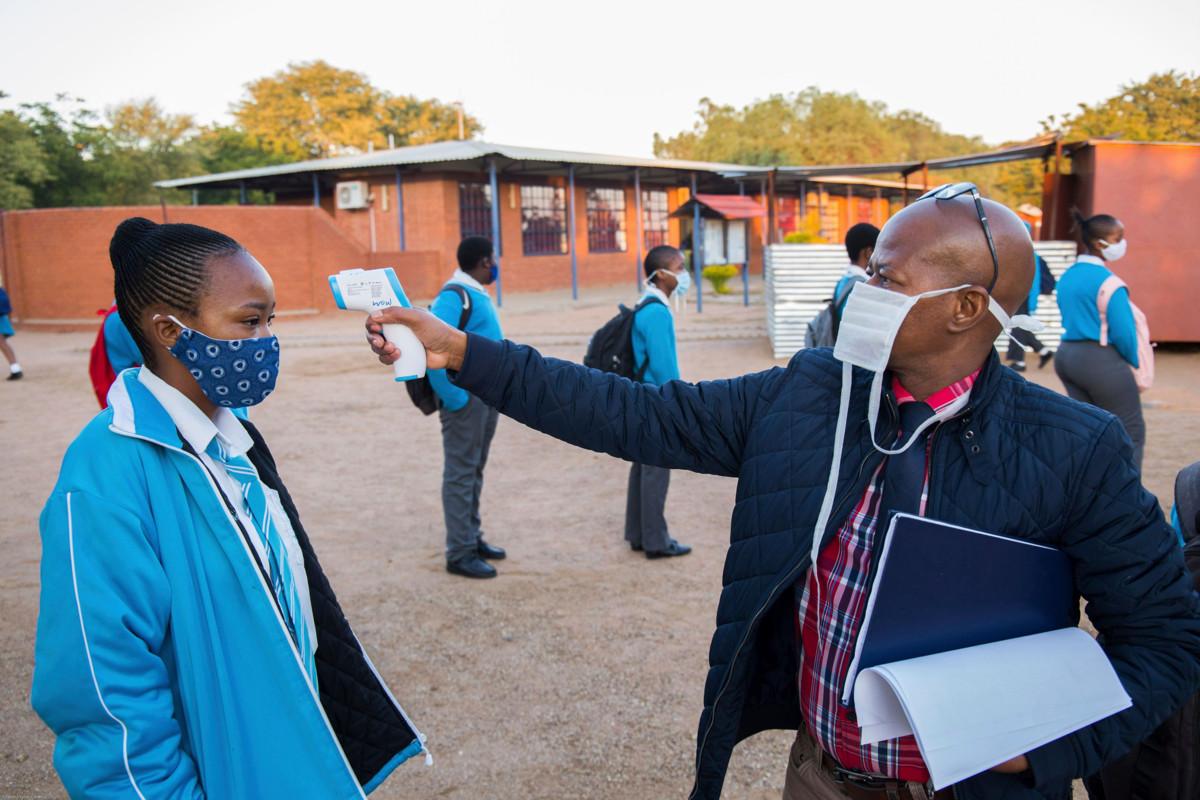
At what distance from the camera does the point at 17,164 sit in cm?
2752

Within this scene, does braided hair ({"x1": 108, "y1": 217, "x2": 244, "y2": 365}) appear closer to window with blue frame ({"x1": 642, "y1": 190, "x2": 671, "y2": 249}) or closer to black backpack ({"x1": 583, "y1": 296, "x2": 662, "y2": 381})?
black backpack ({"x1": 583, "y1": 296, "x2": 662, "y2": 381})

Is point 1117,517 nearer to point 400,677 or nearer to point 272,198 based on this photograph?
point 400,677

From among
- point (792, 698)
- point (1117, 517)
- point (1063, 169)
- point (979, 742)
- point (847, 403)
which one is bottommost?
point (792, 698)

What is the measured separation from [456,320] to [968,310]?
12.7 ft

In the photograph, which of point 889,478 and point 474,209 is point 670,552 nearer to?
point 889,478

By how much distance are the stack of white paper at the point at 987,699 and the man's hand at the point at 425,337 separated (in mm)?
1037

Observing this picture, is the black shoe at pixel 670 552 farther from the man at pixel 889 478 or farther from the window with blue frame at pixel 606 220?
the window with blue frame at pixel 606 220

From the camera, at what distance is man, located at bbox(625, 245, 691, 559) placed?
17.7 ft

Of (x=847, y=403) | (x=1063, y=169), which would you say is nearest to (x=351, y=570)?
(x=847, y=403)

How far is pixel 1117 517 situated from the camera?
1.60 metres

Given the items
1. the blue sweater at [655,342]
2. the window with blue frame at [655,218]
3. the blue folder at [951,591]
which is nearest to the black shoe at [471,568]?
the blue sweater at [655,342]

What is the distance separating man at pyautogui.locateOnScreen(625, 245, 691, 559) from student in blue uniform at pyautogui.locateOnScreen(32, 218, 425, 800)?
A: 3.47 metres

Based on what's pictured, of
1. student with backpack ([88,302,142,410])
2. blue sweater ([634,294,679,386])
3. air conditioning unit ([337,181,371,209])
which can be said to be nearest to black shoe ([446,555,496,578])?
blue sweater ([634,294,679,386])

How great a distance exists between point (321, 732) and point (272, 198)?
3321 centimetres
